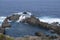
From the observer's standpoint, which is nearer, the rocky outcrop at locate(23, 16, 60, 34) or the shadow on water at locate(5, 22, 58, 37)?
the shadow on water at locate(5, 22, 58, 37)

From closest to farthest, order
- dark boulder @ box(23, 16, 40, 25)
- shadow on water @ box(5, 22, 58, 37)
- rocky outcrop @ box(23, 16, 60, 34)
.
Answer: shadow on water @ box(5, 22, 58, 37) < rocky outcrop @ box(23, 16, 60, 34) < dark boulder @ box(23, 16, 40, 25)

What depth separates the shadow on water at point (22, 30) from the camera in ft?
88.5

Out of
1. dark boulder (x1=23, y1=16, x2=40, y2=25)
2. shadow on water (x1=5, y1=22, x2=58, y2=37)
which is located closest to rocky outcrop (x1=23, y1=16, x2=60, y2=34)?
dark boulder (x1=23, y1=16, x2=40, y2=25)

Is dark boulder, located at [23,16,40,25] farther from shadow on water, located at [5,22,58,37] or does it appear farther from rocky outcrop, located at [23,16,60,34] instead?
shadow on water, located at [5,22,58,37]

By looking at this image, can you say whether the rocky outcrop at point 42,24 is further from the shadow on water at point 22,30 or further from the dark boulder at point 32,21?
the shadow on water at point 22,30

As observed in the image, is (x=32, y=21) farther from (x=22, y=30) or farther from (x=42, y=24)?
(x=22, y=30)

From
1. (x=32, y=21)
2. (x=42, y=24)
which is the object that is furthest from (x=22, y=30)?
(x=42, y=24)

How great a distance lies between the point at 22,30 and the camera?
28.3 m

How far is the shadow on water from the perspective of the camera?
88.5 feet

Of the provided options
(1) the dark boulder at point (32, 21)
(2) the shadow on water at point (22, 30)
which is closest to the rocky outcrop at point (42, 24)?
(1) the dark boulder at point (32, 21)

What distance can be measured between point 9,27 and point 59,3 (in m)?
22.1

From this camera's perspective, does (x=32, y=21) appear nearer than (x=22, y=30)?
A: No

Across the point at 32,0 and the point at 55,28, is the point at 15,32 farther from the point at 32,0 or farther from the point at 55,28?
the point at 32,0

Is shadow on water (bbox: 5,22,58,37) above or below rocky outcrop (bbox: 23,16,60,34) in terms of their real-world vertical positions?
below
